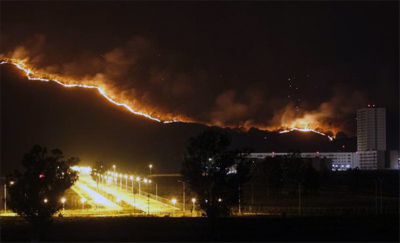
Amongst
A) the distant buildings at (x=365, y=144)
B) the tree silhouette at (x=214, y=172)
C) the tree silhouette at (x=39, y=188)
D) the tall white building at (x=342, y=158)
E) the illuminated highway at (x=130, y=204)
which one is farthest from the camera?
the tall white building at (x=342, y=158)

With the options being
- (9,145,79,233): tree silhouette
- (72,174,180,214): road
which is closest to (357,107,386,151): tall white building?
(72,174,180,214): road

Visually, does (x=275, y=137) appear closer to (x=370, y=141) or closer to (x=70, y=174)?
(x=370, y=141)

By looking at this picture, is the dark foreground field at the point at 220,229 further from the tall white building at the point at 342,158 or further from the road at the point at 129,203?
the tall white building at the point at 342,158

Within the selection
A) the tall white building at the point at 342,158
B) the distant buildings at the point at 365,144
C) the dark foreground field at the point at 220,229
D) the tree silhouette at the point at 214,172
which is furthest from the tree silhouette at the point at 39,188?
the tall white building at the point at 342,158

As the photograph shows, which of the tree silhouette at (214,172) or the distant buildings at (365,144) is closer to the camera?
the tree silhouette at (214,172)

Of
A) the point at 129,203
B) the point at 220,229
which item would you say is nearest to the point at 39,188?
the point at 220,229

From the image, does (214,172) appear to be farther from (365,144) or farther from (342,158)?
(365,144)

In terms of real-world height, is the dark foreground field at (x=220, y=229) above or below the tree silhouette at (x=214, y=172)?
below

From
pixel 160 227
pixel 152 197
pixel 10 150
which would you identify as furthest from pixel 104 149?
pixel 160 227
